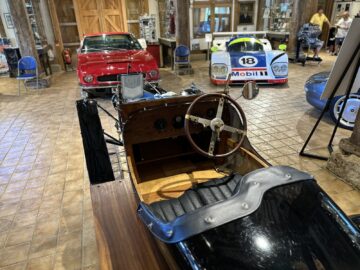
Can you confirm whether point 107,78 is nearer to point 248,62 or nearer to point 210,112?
point 248,62

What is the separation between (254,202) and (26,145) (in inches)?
147

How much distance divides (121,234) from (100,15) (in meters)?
10.3

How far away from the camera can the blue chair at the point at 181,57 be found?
25.2 feet

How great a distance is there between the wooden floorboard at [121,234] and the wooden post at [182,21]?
635 cm

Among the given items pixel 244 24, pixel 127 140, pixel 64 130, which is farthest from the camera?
pixel 244 24

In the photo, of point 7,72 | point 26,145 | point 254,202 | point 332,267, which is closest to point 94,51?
point 26,145

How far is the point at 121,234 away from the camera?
1.99 metres

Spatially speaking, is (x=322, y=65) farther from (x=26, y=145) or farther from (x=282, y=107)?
(x=26, y=145)

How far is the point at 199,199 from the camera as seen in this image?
2096 millimetres

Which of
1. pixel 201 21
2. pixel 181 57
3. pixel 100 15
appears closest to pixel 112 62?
pixel 181 57

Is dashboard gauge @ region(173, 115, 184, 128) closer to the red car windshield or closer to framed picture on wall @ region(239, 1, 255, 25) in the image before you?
the red car windshield

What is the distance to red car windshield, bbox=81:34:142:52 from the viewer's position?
606 centimetres

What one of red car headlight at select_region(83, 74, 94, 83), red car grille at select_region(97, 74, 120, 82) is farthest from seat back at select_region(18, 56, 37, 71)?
red car grille at select_region(97, 74, 120, 82)

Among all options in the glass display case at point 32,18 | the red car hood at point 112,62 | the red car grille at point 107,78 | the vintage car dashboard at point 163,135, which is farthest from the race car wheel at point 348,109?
the glass display case at point 32,18
